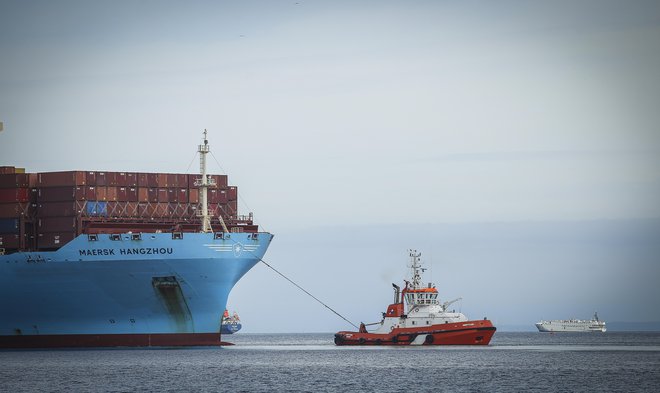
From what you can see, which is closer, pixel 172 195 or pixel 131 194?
pixel 131 194

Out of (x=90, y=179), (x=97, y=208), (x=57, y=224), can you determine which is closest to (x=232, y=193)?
(x=97, y=208)

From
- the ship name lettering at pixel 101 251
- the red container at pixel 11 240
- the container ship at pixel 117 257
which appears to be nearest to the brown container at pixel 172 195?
the container ship at pixel 117 257

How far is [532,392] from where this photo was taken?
215ft

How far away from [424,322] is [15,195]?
3747cm

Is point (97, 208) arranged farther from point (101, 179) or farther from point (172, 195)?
point (172, 195)

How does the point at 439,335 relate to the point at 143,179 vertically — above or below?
below

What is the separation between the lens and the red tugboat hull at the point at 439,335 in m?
102

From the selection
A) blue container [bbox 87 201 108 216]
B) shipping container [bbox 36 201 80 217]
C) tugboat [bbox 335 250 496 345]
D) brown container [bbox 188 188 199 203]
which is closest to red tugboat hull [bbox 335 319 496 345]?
tugboat [bbox 335 250 496 345]

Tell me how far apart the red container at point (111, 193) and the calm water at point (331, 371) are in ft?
43.2

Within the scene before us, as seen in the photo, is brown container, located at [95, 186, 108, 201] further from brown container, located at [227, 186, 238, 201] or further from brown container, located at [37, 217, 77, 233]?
brown container, located at [227, 186, 238, 201]

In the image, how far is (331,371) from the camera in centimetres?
8162

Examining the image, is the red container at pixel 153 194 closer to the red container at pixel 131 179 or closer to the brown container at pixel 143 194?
the brown container at pixel 143 194

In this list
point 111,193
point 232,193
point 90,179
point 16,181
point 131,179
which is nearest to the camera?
point 90,179

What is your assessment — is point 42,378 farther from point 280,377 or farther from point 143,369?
point 280,377
